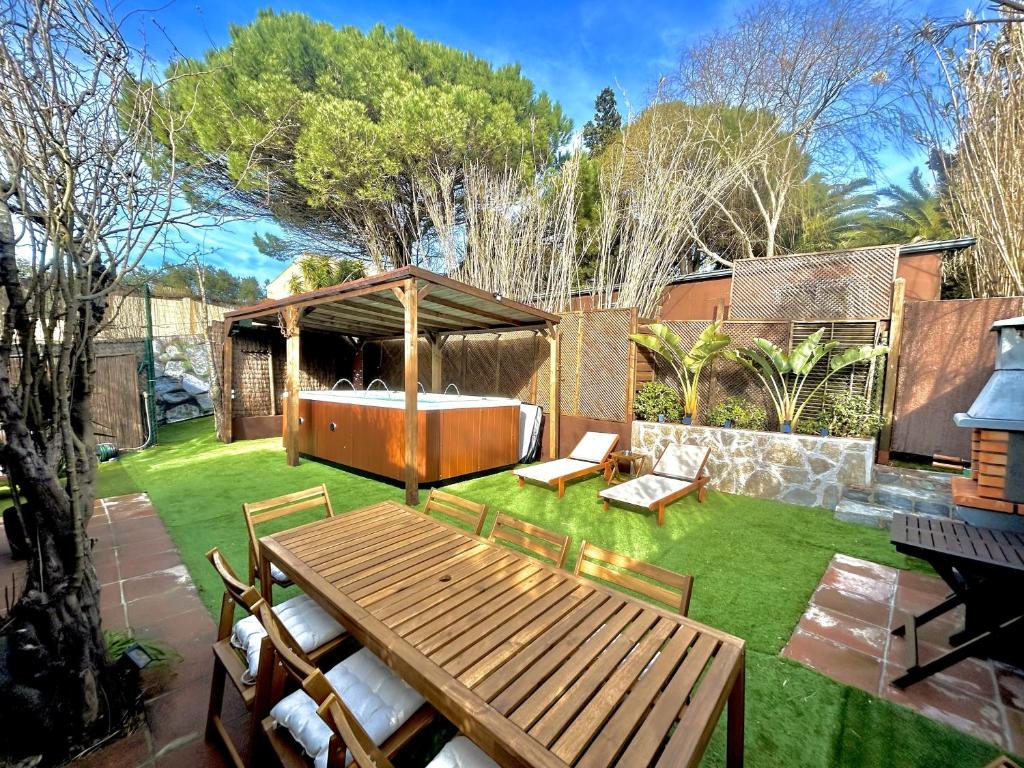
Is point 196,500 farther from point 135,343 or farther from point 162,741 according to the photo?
point 135,343

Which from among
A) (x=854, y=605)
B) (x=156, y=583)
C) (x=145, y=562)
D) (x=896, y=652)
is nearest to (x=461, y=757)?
(x=896, y=652)

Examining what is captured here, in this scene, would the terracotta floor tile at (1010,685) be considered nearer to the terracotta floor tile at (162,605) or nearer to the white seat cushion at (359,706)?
the white seat cushion at (359,706)

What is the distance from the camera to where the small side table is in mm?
6168

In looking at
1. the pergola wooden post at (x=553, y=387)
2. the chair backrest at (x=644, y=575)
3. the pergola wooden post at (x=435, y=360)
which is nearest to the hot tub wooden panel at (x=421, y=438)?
the pergola wooden post at (x=553, y=387)

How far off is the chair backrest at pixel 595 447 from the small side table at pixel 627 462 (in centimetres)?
12

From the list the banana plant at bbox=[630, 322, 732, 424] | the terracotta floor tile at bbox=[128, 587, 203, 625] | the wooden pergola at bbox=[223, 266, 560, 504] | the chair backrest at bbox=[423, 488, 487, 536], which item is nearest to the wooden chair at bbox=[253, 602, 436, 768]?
the chair backrest at bbox=[423, 488, 487, 536]

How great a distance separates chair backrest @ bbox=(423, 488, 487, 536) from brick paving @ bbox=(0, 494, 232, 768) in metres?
1.42

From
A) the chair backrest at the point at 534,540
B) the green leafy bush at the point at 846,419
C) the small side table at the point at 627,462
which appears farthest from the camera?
the small side table at the point at 627,462

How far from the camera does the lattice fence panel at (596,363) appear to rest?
6.84 meters

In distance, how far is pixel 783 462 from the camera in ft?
17.9

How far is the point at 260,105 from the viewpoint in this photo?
8805 millimetres

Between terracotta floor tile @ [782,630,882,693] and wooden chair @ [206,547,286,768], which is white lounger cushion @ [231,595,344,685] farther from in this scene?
terracotta floor tile @ [782,630,882,693]

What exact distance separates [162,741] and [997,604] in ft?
13.6

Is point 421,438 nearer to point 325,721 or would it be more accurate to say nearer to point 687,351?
point 687,351
